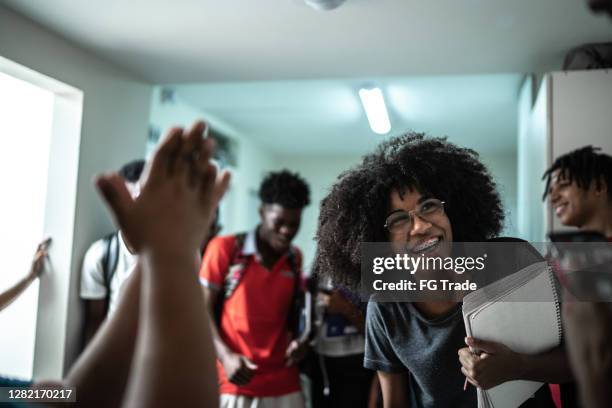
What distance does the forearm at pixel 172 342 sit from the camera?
446mm

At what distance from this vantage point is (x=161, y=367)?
448 mm

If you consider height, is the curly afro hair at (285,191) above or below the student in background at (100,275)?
above

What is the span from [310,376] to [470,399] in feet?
4.23

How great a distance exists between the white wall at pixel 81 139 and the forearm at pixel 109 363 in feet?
4.56

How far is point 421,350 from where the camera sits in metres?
0.92

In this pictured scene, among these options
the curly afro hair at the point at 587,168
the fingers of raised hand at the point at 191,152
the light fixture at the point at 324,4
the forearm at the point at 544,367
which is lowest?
the forearm at the point at 544,367

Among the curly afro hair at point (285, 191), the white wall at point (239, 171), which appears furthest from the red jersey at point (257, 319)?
the white wall at point (239, 171)

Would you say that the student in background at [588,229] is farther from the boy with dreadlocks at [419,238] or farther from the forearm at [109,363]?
the forearm at [109,363]

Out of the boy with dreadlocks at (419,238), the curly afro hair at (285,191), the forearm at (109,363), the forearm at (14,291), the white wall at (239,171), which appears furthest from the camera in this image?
the white wall at (239,171)

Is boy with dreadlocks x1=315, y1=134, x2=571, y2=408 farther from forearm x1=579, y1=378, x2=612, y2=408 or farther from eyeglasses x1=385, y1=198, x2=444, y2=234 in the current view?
forearm x1=579, y1=378, x2=612, y2=408

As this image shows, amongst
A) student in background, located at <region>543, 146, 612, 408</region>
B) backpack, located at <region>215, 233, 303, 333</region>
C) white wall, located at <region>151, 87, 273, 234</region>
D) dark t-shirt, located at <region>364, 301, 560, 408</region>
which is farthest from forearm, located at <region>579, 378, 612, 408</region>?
white wall, located at <region>151, 87, 273, 234</region>

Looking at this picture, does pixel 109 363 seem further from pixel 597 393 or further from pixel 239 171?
pixel 239 171

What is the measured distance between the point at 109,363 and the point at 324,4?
4.41 feet

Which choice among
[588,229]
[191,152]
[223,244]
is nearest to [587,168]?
[588,229]
